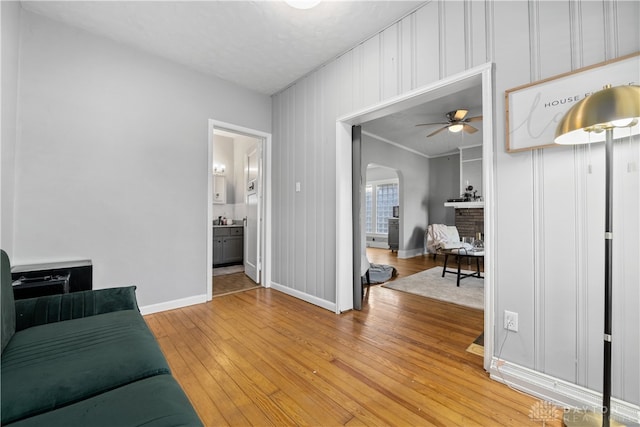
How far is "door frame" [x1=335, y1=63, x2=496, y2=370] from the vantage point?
1.75 m

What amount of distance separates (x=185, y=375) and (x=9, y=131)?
2287 mm

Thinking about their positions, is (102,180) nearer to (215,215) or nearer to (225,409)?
(225,409)

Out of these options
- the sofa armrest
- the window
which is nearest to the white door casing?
the sofa armrest

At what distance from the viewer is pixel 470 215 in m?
6.32

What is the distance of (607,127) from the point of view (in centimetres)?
117

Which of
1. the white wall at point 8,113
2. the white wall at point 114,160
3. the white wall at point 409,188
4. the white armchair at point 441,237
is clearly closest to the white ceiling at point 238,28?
the white wall at point 114,160

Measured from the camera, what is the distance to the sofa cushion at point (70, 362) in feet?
2.89

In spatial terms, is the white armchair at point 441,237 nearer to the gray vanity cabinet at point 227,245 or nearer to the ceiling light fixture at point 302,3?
the gray vanity cabinet at point 227,245

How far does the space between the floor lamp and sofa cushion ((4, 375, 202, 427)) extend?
173cm

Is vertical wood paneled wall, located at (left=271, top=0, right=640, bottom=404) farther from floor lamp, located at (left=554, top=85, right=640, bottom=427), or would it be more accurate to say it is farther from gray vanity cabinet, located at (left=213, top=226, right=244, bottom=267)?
gray vanity cabinet, located at (left=213, top=226, right=244, bottom=267)

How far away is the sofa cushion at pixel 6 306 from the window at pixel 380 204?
7.89 meters

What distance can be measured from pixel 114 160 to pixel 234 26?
1778 mm

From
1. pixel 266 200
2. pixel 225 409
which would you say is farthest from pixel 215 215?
pixel 225 409

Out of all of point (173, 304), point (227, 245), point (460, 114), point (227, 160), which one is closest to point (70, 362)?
point (173, 304)
